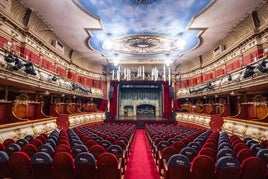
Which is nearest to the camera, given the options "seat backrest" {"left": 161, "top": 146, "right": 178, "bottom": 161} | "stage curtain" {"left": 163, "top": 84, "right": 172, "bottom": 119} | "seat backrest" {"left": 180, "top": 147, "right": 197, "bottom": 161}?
"seat backrest" {"left": 180, "top": 147, "right": 197, "bottom": 161}

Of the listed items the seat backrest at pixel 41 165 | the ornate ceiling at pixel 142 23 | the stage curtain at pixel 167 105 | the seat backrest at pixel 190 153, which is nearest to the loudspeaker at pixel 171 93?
the stage curtain at pixel 167 105

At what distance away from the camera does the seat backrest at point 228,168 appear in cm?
281

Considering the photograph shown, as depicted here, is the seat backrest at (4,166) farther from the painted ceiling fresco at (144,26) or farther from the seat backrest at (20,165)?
the painted ceiling fresco at (144,26)

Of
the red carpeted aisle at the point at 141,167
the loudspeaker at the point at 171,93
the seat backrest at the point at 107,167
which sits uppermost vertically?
the loudspeaker at the point at 171,93

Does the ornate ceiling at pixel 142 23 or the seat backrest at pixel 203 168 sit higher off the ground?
the ornate ceiling at pixel 142 23

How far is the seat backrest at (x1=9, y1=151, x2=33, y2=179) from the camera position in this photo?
3016 mm

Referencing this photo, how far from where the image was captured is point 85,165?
3025 mm

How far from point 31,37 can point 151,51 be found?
31.4ft

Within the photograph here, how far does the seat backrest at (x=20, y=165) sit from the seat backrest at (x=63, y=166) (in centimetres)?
50

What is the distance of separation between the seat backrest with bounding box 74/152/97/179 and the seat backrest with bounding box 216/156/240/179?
2178 mm

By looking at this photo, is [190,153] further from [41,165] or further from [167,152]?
[41,165]

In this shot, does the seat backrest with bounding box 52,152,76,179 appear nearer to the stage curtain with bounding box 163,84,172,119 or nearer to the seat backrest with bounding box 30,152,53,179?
the seat backrest with bounding box 30,152,53,179

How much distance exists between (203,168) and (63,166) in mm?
2444

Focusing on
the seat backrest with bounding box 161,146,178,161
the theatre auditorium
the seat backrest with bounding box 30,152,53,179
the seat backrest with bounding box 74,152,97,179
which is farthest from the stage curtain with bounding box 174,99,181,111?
the seat backrest with bounding box 30,152,53,179
